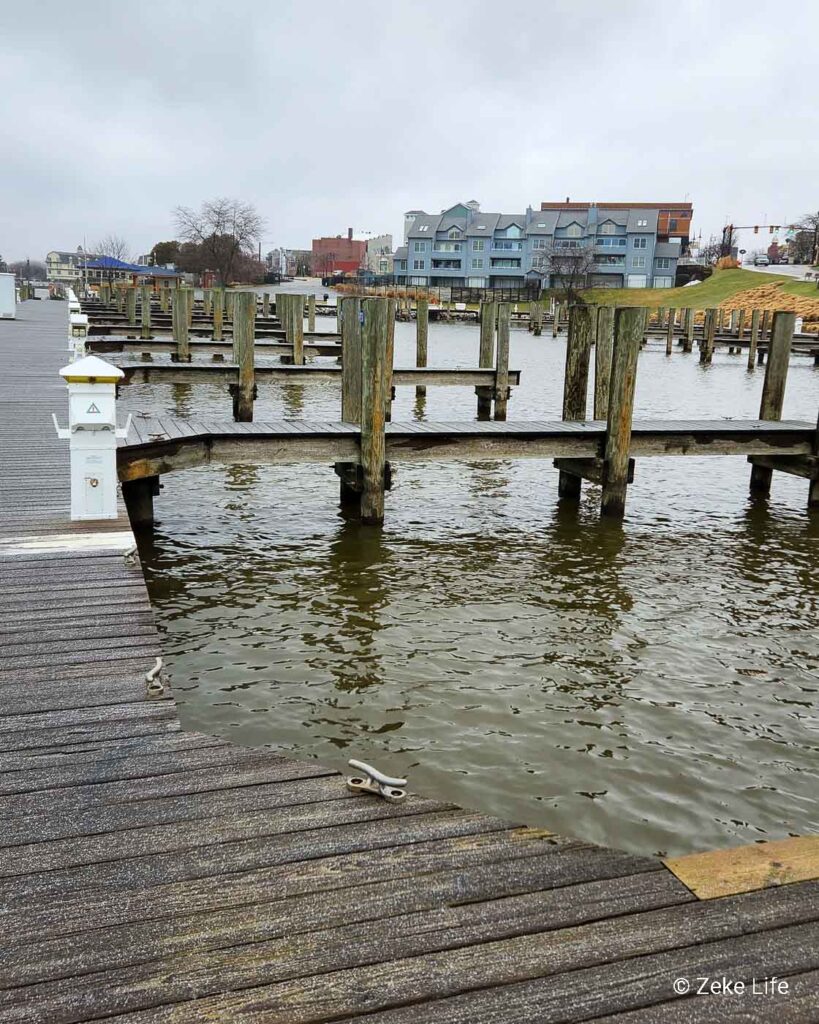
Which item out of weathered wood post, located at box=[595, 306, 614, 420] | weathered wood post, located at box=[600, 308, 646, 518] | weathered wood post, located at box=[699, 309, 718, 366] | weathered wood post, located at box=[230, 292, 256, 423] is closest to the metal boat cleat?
weathered wood post, located at box=[600, 308, 646, 518]

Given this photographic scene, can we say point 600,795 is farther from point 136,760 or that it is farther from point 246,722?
point 136,760

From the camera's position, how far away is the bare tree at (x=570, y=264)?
93.5m

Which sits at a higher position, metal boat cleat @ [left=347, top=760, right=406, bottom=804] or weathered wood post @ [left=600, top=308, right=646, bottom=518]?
weathered wood post @ [left=600, top=308, right=646, bottom=518]

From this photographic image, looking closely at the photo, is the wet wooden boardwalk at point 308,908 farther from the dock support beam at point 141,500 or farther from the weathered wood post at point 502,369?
the weathered wood post at point 502,369

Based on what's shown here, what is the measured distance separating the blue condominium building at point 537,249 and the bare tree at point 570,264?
10 cm

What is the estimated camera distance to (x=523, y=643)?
7.60m

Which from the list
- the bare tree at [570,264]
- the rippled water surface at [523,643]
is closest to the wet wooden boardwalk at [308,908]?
the rippled water surface at [523,643]

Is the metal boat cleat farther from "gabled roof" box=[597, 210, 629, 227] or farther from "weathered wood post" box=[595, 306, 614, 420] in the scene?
"gabled roof" box=[597, 210, 629, 227]

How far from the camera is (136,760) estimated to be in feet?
12.4

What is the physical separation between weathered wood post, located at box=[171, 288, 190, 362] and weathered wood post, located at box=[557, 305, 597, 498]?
14549 millimetres

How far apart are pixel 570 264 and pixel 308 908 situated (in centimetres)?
9581

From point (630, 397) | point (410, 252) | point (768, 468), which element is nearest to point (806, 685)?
point (630, 397)

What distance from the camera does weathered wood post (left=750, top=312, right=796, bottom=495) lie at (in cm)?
1217

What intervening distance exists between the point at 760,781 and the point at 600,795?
3.38 feet
